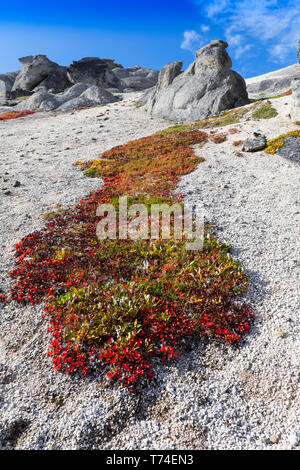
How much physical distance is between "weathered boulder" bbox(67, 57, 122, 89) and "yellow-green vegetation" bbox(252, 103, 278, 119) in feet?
218

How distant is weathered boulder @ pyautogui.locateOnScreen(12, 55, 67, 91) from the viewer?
85.3 meters

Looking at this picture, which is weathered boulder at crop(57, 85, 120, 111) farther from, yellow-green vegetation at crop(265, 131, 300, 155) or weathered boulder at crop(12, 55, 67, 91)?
yellow-green vegetation at crop(265, 131, 300, 155)

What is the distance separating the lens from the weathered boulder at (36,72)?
8531cm

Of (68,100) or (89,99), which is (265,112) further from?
(68,100)

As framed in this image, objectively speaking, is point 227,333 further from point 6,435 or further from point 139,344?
point 6,435

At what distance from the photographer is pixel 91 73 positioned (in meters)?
88.4

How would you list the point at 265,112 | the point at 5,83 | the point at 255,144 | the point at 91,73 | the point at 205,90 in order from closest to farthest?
1. the point at 255,144
2. the point at 265,112
3. the point at 205,90
4. the point at 91,73
5. the point at 5,83

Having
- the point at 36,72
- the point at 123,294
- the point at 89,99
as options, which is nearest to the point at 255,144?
the point at 123,294

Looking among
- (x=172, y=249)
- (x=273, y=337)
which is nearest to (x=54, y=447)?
(x=273, y=337)

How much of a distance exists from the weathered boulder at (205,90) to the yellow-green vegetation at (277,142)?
15983 mm

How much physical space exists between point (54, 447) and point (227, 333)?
20.9 feet

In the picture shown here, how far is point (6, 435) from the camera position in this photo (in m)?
7.30

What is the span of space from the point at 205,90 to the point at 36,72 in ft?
234

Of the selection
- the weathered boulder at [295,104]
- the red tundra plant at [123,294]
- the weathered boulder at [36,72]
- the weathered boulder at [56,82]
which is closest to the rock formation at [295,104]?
the weathered boulder at [295,104]
